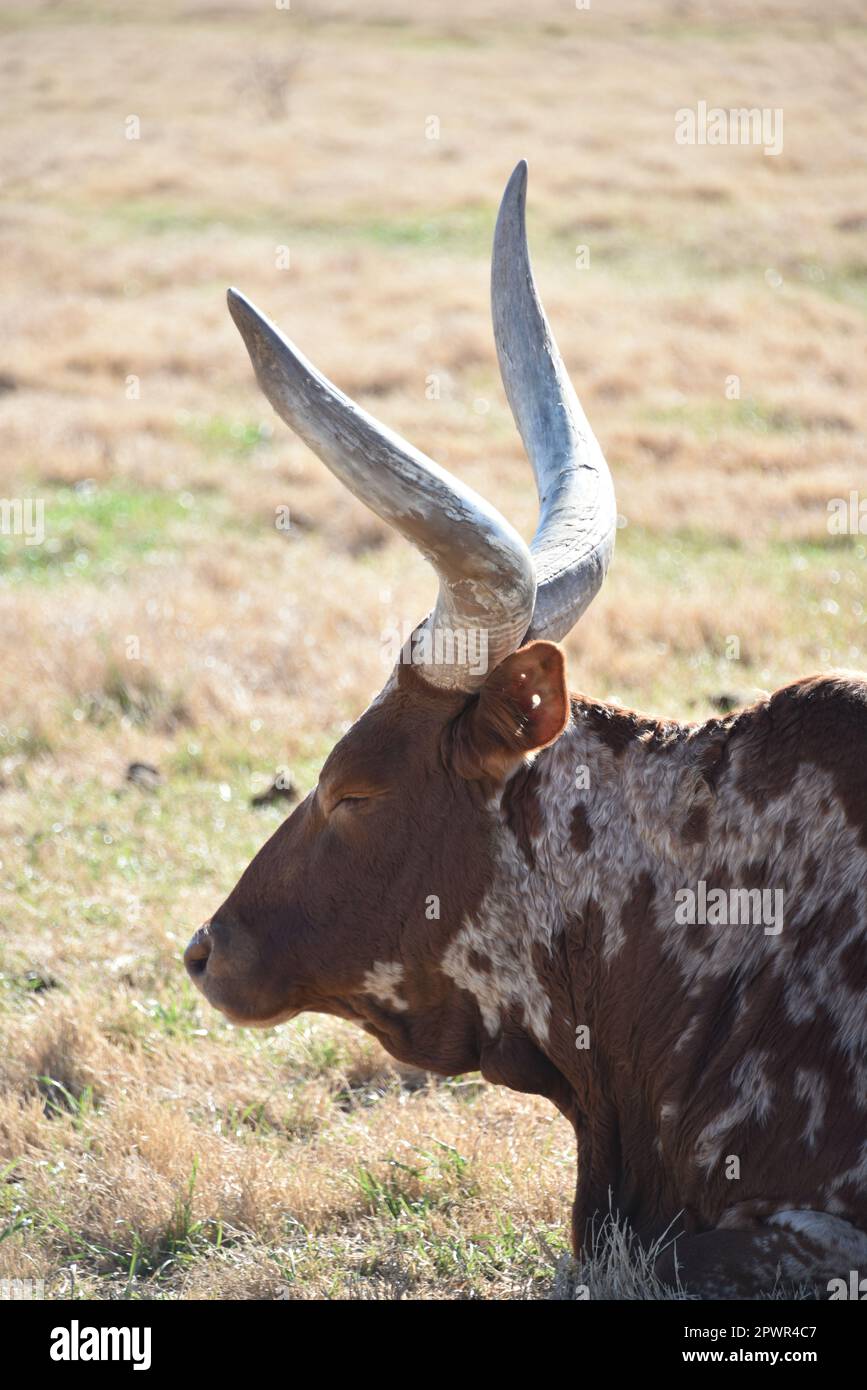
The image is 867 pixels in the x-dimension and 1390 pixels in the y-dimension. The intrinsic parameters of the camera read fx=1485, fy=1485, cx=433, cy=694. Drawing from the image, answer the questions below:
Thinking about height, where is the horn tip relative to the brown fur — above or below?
above

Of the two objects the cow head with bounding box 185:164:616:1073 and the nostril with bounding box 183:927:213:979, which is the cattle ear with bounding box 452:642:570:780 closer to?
the cow head with bounding box 185:164:616:1073

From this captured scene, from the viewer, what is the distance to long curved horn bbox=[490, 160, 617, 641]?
3.54m

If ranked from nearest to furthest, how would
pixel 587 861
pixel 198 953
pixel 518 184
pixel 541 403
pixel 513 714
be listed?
1. pixel 513 714
2. pixel 587 861
3. pixel 198 953
4. pixel 541 403
5. pixel 518 184

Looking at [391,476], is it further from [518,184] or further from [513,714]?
[518,184]

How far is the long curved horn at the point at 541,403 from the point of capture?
11.6ft

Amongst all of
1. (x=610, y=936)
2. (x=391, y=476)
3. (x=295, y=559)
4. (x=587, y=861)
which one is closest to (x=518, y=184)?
(x=391, y=476)

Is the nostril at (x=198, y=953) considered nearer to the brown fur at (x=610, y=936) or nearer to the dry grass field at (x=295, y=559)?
the brown fur at (x=610, y=936)

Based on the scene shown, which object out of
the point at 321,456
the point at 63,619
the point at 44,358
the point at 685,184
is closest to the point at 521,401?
the point at 321,456

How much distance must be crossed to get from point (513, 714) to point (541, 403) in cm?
121

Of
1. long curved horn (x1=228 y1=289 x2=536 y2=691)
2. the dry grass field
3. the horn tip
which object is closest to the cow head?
long curved horn (x1=228 y1=289 x2=536 y2=691)

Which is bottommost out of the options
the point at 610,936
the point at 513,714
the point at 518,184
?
the point at 610,936

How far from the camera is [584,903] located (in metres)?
2.98

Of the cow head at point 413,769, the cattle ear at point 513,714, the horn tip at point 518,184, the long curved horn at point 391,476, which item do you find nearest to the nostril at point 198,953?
the cow head at point 413,769

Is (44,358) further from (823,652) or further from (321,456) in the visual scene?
(321,456)
